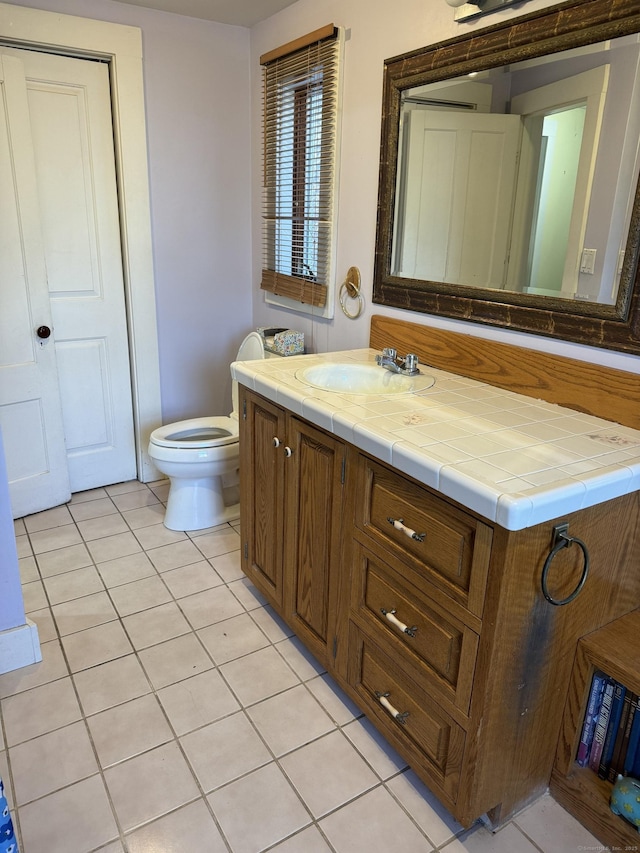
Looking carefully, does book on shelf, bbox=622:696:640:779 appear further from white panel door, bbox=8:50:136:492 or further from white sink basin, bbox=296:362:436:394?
white panel door, bbox=8:50:136:492

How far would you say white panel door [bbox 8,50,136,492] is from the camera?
249 centimetres

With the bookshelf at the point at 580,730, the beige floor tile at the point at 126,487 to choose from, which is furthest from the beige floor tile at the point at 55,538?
the bookshelf at the point at 580,730

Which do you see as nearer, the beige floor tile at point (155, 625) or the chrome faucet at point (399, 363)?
the chrome faucet at point (399, 363)

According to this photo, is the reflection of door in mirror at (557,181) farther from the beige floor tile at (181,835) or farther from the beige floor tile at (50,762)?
the beige floor tile at (50,762)

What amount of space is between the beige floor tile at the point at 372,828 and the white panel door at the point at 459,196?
1.38m

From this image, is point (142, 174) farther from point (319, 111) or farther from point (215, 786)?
point (215, 786)

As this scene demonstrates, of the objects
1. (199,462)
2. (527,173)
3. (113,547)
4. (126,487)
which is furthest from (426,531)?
(126,487)

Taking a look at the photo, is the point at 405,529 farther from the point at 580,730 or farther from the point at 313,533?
the point at 580,730

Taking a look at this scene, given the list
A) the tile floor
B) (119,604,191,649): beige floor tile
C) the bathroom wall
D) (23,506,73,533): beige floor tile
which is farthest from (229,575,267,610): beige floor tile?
the bathroom wall

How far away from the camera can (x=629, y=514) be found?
1237mm

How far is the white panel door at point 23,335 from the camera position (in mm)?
2359

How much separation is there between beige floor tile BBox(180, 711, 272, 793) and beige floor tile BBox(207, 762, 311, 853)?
3 cm

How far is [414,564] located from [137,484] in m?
2.11

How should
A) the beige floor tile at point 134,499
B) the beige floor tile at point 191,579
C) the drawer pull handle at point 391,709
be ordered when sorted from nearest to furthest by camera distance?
the drawer pull handle at point 391,709
the beige floor tile at point 191,579
the beige floor tile at point 134,499
